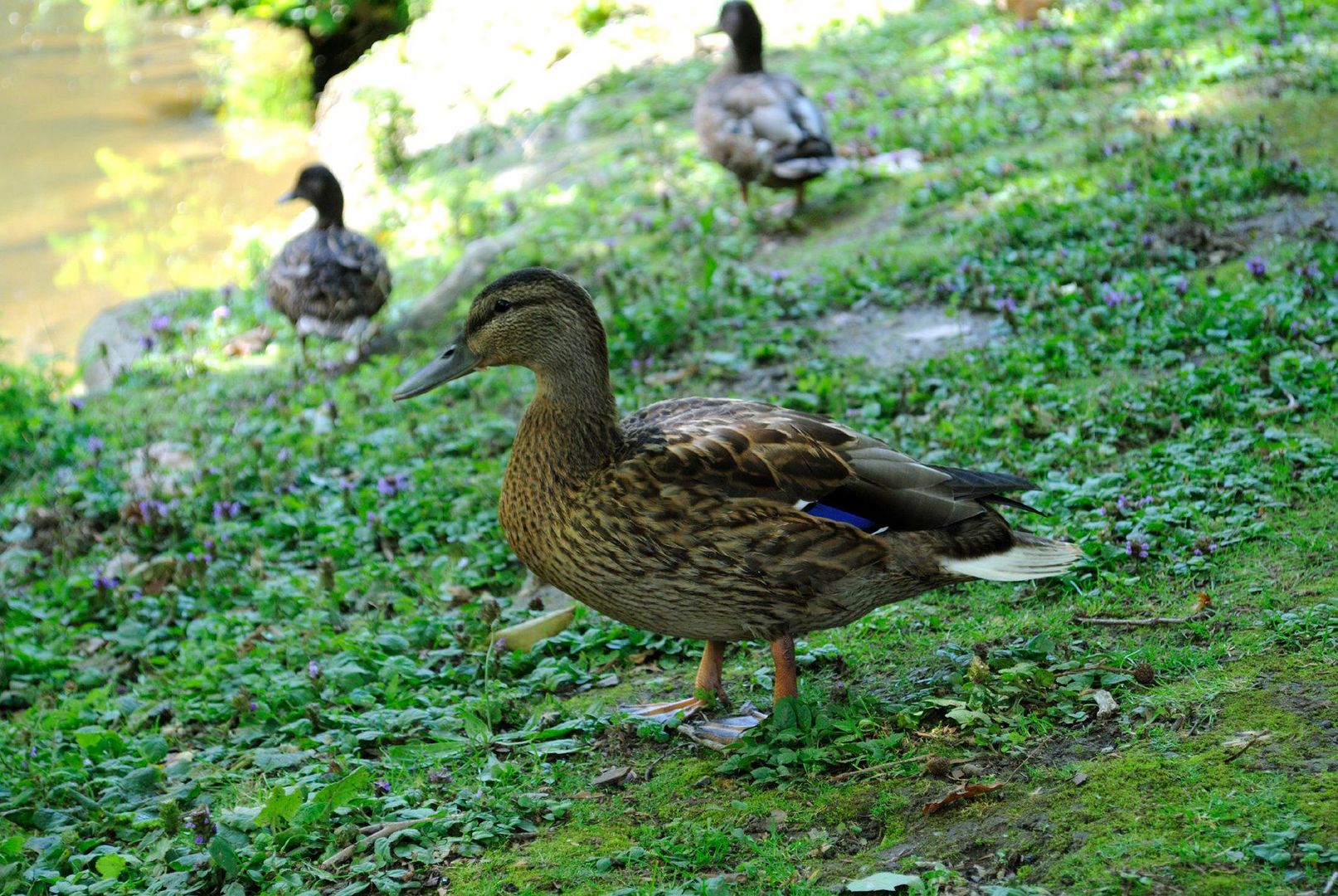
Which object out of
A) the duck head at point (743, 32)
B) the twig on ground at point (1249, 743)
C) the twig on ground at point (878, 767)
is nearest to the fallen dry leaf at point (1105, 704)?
the twig on ground at point (1249, 743)

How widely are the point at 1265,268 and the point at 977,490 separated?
9.96ft

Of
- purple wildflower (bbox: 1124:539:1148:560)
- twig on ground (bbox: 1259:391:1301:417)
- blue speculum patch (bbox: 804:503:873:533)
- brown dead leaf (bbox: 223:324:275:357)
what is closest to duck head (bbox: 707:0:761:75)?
brown dead leaf (bbox: 223:324:275:357)

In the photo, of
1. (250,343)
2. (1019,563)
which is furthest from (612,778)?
(250,343)

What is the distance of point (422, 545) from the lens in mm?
5508

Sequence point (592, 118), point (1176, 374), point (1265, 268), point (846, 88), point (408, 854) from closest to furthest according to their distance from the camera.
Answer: point (408, 854)
point (1176, 374)
point (1265, 268)
point (846, 88)
point (592, 118)

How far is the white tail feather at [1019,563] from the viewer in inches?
146

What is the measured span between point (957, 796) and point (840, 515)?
0.90 metres

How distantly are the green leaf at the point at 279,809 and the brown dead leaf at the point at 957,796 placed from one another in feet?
5.47

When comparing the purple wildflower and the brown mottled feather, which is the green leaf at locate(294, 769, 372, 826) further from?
the purple wildflower

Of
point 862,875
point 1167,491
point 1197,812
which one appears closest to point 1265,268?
point 1167,491

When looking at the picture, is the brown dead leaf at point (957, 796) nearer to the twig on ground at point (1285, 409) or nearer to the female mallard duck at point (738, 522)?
the female mallard duck at point (738, 522)

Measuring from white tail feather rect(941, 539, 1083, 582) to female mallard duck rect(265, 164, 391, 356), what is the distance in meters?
5.42

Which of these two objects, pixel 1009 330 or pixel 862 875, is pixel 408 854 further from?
pixel 1009 330

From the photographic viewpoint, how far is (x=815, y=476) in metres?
3.77
